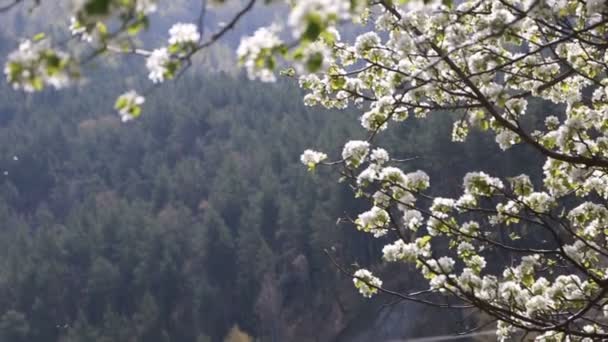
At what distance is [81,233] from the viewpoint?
64562 millimetres

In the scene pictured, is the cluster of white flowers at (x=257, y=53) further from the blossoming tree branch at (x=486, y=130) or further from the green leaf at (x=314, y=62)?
the blossoming tree branch at (x=486, y=130)

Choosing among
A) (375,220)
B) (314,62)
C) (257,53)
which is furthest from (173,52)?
(375,220)

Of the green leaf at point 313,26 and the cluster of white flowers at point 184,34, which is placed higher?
the cluster of white flowers at point 184,34

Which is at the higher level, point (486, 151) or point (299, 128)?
point (299, 128)

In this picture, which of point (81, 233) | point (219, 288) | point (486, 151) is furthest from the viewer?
point (81, 233)

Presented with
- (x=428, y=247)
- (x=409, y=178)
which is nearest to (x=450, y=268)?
→ (x=428, y=247)

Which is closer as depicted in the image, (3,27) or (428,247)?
(428,247)

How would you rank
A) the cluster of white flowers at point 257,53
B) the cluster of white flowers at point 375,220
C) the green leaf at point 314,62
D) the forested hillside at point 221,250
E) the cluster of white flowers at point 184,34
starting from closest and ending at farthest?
the green leaf at point 314,62 < the cluster of white flowers at point 257,53 < the cluster of white flowers at point 184,34 < the cluster of white flowers at point 375,220 < the forested hillside at point 221,250

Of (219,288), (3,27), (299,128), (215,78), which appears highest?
(3,27)

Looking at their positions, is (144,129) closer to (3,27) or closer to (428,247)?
(3,27)

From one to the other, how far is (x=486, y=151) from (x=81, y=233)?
33.7 metres

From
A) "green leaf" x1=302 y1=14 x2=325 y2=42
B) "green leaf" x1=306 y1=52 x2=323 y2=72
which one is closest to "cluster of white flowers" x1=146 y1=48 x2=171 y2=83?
"green leaf" x1=306 y1=52 x2=323 y2=72

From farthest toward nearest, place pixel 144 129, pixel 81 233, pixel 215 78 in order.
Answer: pixel 215 78, pixel 144 129, pixel 81 233

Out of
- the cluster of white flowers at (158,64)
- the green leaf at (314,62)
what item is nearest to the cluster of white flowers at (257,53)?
the green leaf at (314,62)
